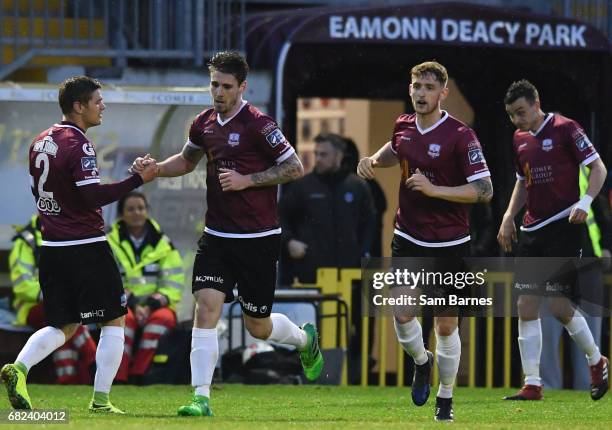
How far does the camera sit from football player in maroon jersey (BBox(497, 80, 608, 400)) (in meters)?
13.2

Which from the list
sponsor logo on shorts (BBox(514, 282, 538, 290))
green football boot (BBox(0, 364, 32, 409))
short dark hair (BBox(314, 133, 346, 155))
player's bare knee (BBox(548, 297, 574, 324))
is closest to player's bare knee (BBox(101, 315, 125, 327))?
green football boot (BBox(0, 364, 32, 409))

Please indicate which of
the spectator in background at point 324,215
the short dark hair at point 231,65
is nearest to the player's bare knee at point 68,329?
the short dark hair at point 231,65

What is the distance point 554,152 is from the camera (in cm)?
1326

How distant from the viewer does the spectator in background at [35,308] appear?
14688 millimetres

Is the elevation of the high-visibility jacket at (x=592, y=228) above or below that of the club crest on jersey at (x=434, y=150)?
below

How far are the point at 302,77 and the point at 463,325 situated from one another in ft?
9.39

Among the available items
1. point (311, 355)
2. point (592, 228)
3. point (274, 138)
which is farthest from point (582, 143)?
point (274, 138)

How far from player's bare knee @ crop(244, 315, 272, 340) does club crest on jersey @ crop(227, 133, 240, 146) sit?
1117 millimetres

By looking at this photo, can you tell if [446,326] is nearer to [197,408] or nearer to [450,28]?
[197,408]

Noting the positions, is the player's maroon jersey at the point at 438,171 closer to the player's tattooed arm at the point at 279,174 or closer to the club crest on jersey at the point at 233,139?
the player's tattooed arm at the point at 279,174

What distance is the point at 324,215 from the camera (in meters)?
16.5

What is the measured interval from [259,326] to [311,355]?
2.62 feet

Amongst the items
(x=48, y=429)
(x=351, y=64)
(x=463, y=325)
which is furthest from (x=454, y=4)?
(x=48, y=429)

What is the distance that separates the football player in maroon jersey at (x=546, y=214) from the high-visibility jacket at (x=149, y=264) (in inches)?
128
